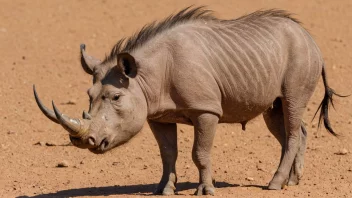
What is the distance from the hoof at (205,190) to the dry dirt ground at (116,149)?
12cm

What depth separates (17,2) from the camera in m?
20.9

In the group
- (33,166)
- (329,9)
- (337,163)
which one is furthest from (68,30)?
(337,163)

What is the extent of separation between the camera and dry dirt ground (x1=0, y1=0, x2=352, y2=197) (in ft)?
38.6

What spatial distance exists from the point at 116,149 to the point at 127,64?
309 cm

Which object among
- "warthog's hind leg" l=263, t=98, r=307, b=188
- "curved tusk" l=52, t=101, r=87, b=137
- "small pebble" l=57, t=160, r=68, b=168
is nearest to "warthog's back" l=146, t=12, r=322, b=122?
"warthog's hind leg" l=263, t=98, r=307, b=188

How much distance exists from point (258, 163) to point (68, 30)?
7632mm

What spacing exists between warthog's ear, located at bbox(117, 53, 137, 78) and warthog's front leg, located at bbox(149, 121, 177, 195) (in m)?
0.90

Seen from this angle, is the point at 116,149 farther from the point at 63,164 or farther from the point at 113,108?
the point at 113,108

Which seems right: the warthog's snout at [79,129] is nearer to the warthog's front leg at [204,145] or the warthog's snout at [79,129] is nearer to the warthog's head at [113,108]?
the warthog's head at [113,108]

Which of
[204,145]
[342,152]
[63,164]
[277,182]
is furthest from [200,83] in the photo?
[342,152]

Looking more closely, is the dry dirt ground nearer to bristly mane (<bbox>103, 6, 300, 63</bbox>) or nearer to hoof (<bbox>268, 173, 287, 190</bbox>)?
hoof (<bbox>268, 173, 287, 190</bbox>)

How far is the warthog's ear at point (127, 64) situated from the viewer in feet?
33.3

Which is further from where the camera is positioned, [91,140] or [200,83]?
[200,83]

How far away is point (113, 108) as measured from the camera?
10.2 meters
